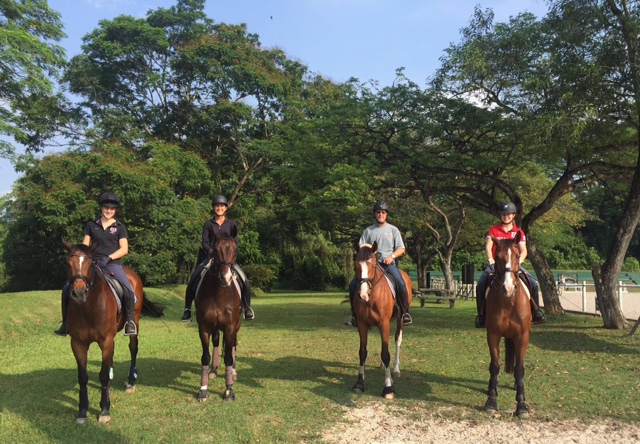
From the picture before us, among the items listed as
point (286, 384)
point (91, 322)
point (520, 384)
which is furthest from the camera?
point (286, 384)

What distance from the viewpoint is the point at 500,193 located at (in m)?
22.1

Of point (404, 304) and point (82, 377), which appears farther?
point (404, 304)

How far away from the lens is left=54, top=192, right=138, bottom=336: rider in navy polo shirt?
6457mm

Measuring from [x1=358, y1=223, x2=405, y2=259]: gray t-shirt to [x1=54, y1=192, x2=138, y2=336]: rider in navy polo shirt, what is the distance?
3.46 meters

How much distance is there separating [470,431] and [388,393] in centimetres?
148

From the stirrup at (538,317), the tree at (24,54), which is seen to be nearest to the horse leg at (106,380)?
the stirrup at (538,317)

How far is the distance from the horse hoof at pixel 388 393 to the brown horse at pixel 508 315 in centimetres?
126

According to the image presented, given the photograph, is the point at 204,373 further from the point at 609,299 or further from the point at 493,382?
the point at 609,299

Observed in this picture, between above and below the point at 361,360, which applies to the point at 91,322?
above

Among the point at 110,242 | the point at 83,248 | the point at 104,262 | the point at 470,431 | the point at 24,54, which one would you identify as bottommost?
the point at 470,431

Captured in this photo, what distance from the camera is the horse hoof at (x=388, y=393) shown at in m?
6.80

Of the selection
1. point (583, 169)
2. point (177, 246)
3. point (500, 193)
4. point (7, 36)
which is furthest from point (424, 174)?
point (177, 246)

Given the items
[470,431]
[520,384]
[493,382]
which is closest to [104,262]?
[470,431]

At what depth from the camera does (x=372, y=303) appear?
720 centimetres
